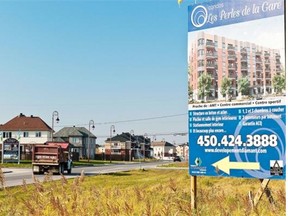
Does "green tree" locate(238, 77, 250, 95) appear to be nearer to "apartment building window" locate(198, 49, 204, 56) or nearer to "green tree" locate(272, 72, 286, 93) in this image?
"green tree" locate(272, 72, 286, 93)

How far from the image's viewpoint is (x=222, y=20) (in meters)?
6.11

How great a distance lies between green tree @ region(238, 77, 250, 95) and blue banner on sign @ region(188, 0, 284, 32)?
0.75 meters

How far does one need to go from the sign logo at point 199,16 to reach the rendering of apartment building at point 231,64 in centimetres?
14

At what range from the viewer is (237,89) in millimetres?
5902

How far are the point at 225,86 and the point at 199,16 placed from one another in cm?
105

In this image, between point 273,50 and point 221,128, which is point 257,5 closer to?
point 273,50

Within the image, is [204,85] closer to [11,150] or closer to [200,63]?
[200,63]

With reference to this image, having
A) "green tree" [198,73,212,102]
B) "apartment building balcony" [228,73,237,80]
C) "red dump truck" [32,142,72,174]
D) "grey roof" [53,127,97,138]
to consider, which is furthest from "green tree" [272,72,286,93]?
"grey roof" [53,127,97,138]

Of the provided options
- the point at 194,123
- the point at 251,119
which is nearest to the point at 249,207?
the point at 251,119

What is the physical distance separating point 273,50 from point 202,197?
7.55 ft

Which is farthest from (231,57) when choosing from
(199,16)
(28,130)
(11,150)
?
(28,130)

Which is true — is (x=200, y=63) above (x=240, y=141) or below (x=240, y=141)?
above

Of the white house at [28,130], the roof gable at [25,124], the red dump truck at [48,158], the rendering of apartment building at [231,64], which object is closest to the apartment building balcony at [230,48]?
the rendering of apartment building at [231,64]

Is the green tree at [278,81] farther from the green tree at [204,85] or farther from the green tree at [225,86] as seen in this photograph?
the green tree at [204,85]
